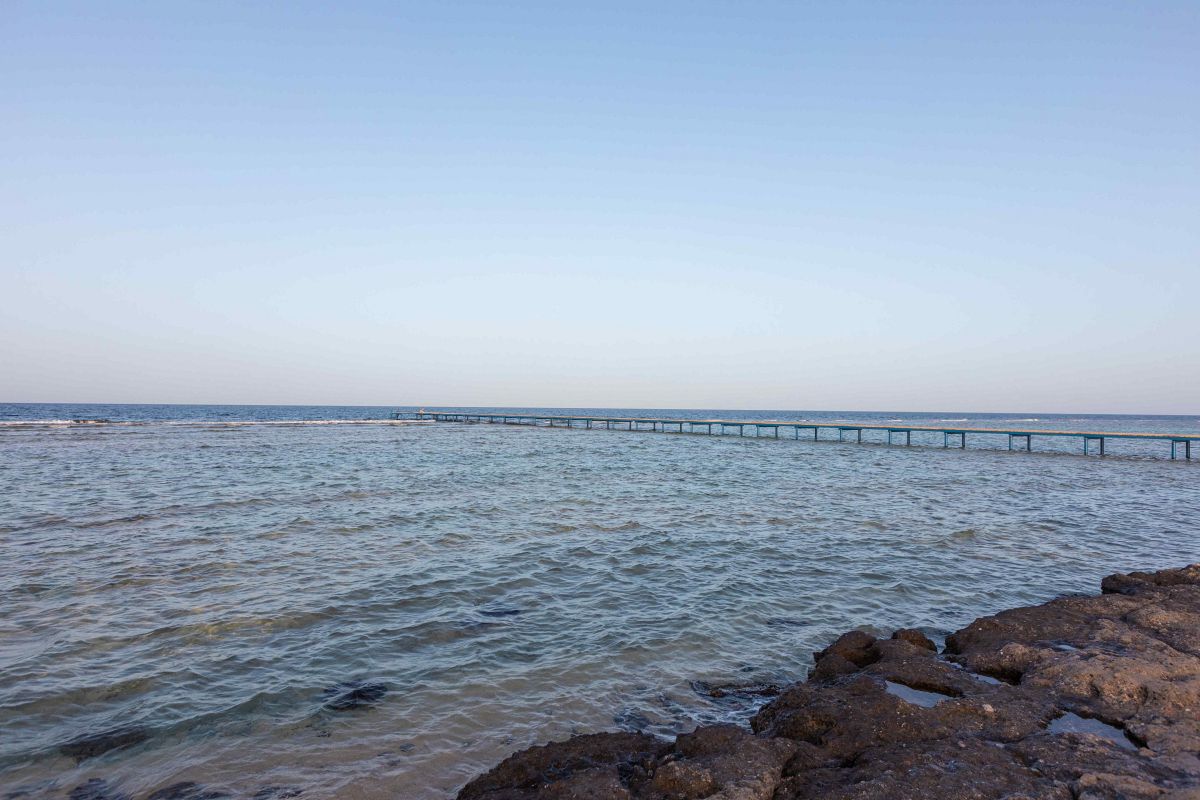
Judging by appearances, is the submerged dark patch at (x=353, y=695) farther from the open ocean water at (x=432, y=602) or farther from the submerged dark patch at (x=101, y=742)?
the submerged dark patch at (x=101, y=742)

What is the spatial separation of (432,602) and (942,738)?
283 inches

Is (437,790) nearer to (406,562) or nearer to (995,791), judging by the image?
(995,791)

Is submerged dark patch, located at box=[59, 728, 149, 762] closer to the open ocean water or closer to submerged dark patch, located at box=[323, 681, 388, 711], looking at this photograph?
the open ocean water

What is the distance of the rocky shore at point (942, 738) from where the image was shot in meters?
3.93

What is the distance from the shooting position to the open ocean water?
565 centimetres

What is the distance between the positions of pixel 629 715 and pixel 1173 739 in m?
4.23

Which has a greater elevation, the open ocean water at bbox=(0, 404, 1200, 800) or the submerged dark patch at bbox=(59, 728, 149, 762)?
the open ocean water at bbox=(0, 404, 1200, 800)

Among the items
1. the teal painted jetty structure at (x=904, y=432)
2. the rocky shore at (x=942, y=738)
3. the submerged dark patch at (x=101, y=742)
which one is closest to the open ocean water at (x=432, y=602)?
the submerged dark patch at (x=101, y=742)

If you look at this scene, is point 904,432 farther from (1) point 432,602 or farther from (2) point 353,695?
(2) point 353,695

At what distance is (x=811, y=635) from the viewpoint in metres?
8.41

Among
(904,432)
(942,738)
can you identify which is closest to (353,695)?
(942,738)

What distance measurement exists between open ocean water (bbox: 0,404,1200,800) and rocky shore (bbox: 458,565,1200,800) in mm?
1018

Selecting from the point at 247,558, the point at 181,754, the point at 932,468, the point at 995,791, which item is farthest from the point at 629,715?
the point at 932,468

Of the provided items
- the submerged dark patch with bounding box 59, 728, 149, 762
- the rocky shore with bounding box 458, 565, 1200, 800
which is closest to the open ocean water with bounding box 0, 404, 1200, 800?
the submerged dark patch with bounding box 59, 728, 149, 762
